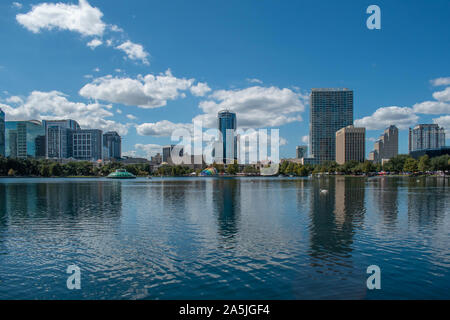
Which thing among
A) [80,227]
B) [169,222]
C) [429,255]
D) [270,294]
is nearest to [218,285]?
[270,294]

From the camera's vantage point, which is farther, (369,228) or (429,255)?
(369,228)

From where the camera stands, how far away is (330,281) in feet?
53.0

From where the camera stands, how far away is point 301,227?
97.1ft

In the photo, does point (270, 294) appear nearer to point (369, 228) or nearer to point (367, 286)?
point (367, 286)

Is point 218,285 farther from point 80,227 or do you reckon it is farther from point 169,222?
point 80,227

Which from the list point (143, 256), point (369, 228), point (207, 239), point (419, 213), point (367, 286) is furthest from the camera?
point (419, 213)

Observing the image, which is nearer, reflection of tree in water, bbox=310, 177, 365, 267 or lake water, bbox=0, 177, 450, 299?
lake water, bbox=0, 177, 450, 299

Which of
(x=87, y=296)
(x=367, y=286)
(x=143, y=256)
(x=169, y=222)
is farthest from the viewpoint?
(x=169, y=222)

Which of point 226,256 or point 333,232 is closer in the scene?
point 226,256

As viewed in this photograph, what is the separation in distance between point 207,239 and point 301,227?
1008 centimetres

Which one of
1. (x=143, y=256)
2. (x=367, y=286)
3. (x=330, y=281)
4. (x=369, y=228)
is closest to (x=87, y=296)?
(x=143, y=256)

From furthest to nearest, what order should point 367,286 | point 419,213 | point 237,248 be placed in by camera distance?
point 419,213, point 237,248, point 367,286

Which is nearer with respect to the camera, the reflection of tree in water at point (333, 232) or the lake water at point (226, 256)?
the lake water at point (226, 256)

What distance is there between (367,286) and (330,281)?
5.99 feet
